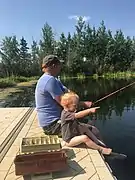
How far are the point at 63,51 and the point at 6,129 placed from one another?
1478 inches

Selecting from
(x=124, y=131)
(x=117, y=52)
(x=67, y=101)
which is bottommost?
(x=124, y=131)

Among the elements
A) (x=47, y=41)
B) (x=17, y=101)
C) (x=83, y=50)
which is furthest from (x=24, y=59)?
(x=17, y=101)

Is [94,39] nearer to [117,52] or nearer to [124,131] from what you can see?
[117,52]

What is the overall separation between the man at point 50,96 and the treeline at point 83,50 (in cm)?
3495

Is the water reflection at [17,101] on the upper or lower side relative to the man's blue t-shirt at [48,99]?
lower

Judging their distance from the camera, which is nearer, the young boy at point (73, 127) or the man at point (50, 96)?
the young boy at point (73, 127)

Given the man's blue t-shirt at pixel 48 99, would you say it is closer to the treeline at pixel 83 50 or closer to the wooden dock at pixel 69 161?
the wooden dock at pixel 69 161

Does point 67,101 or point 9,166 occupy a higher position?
point 67,101

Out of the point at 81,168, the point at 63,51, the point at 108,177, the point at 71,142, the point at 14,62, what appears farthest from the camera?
the point at 63,51

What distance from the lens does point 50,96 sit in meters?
4.19

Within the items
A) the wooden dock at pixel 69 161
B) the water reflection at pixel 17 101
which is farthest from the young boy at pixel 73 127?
the water reflection at pixel 17 101

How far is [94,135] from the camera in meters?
4.05

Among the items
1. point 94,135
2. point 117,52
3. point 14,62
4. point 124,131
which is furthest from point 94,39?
point 94,135

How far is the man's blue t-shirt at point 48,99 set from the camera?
4.11 metres
